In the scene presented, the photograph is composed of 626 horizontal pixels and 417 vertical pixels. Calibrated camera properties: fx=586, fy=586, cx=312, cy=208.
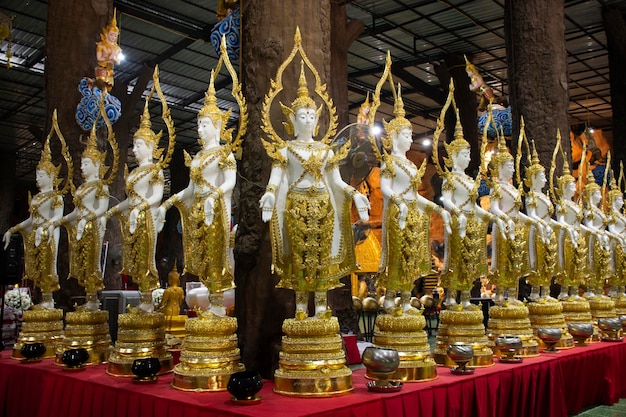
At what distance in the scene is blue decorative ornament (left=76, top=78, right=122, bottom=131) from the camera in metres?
6.25

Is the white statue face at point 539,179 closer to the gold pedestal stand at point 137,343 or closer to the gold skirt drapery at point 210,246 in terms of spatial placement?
the gold skirt drapery at point 210,246

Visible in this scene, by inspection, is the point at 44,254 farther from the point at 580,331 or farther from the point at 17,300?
the point at 580,331

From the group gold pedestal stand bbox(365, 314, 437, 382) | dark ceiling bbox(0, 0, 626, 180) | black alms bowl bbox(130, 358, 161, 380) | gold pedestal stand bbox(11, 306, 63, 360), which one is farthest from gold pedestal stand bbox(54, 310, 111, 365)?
dark ceiling bbox(0, 0, 626, 180)

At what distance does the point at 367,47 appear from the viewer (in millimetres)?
11969

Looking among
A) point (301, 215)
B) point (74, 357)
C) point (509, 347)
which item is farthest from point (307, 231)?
point (509, 347)

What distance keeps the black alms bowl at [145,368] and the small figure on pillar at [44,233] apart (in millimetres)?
1799

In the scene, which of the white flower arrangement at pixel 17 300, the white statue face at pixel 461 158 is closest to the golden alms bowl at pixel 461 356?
the white statue face at pixel 461 158

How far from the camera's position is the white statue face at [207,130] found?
12.4ft

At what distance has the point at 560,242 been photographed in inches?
235

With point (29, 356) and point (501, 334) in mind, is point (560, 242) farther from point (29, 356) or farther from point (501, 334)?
point (29, 356)

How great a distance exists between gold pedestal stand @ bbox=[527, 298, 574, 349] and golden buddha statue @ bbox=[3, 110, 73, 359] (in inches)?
166

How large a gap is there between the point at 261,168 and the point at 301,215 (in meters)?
0.63

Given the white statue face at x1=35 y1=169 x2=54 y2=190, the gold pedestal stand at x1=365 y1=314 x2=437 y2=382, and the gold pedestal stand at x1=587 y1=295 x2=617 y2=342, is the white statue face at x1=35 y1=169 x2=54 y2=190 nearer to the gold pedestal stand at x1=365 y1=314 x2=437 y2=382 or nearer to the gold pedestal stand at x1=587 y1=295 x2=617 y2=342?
the gold pedestal stand at x1=365 y1=314 x2=437 y2=382

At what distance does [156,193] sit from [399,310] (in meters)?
1.89
